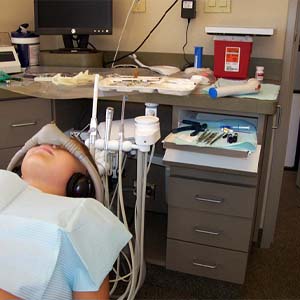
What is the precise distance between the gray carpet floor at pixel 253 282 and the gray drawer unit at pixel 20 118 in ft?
2.74

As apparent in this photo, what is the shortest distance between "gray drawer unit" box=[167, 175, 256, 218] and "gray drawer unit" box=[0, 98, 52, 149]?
648mm

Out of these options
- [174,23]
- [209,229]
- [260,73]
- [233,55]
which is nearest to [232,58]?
[233,55]

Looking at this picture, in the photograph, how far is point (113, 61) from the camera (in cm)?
222

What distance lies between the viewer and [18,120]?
1.71 meters

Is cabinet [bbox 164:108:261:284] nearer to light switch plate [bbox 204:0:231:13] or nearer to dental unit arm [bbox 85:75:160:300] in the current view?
dental unit arm [bbox 85:75:160:300]

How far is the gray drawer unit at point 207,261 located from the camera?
155cm

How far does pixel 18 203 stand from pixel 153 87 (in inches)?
31.1

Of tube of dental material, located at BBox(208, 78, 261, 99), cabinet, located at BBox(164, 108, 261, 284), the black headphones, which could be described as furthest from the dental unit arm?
tube of dental material, located at BBox(208, 78, 261, 99)

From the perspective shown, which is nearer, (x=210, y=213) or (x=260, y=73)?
(x=210, y=213)

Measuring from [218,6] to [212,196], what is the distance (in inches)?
40.0

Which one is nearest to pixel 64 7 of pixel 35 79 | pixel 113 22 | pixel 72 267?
pixel 113 22

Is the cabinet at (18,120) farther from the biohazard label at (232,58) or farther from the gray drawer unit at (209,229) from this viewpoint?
the biohazard label at (232,58)

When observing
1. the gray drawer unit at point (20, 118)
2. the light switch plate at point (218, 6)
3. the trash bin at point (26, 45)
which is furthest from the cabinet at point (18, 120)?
the light switch plate at point (218, 6)

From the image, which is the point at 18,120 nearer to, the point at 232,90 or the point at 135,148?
the point at 135,148
